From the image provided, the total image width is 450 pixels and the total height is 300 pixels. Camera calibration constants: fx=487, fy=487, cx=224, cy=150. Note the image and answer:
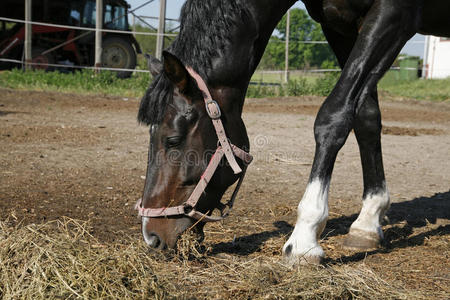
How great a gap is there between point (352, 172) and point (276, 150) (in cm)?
119

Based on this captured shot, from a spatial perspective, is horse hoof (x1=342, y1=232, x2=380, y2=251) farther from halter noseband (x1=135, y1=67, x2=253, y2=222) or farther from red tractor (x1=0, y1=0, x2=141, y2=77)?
red tractor (x1=0, y1=0, x2=141, y2=77)

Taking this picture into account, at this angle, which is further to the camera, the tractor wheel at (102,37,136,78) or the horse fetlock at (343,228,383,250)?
the tractor wheel at (102,37,136,78)

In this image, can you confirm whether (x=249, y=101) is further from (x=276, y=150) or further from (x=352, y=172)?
(x=352, y=172)

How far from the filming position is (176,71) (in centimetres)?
231

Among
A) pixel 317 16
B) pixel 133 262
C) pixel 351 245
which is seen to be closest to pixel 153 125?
pixel 133 262

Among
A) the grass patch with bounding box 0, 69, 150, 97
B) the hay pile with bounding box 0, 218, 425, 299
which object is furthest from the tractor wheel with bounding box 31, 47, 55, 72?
the hay pile with bounding box 0, 218, 425, 299

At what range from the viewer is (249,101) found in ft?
37.3

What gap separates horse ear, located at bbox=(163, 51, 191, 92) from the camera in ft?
7.34

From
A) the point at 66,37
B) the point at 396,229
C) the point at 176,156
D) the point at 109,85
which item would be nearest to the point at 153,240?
the point at 176,156

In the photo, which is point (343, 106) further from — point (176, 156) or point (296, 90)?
point (296, 90)

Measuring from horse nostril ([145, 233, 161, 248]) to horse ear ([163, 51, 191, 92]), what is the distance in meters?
0.74

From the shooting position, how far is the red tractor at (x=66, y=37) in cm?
1584

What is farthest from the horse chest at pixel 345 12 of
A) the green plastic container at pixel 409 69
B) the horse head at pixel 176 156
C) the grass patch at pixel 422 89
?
the green plastic container at pixel 409 69

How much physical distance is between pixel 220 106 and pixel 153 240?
75 centimetres
